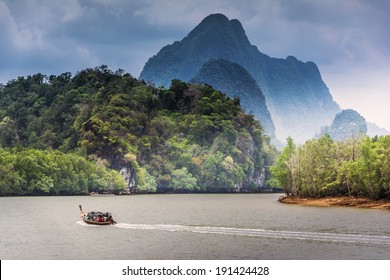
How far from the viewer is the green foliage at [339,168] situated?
282 feet

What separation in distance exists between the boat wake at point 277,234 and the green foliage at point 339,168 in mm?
30085

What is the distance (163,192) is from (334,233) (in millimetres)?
141834

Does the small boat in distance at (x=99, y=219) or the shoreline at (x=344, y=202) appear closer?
the small boat in distance at (x=99, y=219)

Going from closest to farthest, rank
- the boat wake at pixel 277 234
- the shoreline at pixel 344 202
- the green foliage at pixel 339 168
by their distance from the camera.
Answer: the boat wake at pixel 277 234, the green foliage at pixel 339 168, the shoreline at pixel 344 202

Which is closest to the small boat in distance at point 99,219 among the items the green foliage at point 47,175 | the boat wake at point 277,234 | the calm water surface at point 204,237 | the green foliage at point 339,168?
the calm water surface at point 204,237

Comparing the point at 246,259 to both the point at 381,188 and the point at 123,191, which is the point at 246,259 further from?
the point at 123,191

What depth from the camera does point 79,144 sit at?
189125mm

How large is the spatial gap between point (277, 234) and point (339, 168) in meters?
40.6

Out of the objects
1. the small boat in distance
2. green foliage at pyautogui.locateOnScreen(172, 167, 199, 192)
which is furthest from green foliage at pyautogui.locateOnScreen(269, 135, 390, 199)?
green foliage at pyautogui.locateOnScreen(172, 167, 199, 192)

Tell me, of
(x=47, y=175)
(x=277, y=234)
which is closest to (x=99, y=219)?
(x=277, y=234)

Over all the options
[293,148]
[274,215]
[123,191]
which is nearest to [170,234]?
[274,215]

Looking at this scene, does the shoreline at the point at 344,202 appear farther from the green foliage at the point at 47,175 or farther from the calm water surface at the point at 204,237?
the green foliage at the point at 47,175

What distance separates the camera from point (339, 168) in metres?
94.1
